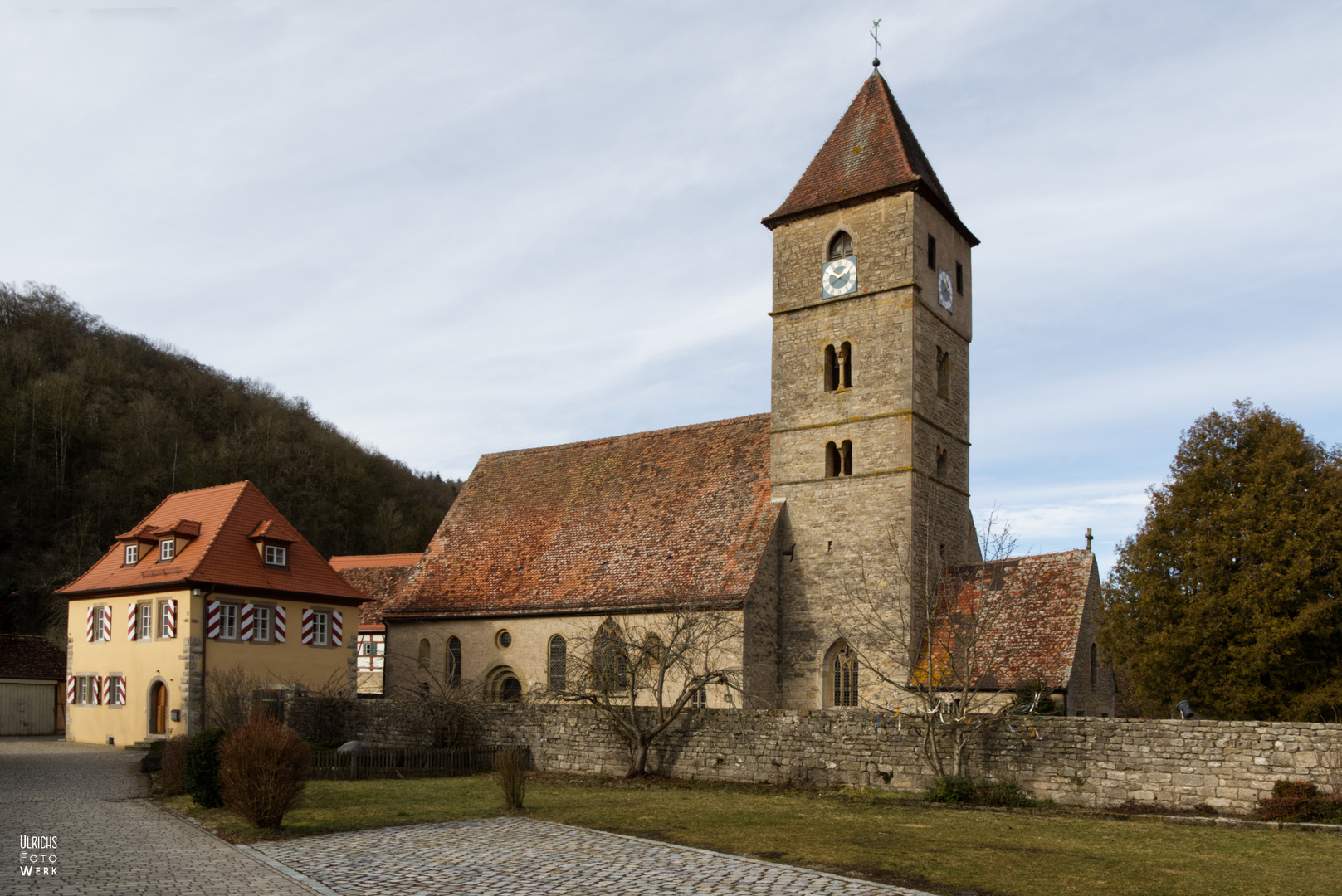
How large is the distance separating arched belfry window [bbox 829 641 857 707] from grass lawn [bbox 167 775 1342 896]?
7104mm

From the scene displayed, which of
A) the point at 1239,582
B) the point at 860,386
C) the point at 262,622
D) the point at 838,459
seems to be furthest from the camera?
the point at 262,622

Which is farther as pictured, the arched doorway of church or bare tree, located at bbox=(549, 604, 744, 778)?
the arched doorway of church

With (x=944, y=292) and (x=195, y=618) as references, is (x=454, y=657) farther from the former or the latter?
(x=944, y=292)

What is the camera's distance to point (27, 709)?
38.9m

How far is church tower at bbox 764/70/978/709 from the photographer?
90.6ft

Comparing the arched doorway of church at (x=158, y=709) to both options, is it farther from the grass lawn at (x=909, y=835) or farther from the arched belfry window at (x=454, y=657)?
the grass lawn at (x=909, y=835)

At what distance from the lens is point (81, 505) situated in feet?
179

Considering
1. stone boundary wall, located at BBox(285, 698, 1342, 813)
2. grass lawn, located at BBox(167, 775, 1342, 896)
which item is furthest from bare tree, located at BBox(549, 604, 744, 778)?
grass lawn, located at BBox(167, 775, 1342, 896)

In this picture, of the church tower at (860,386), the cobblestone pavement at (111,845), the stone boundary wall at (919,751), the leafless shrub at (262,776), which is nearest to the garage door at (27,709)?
the cobblestone pavement at (111,845)

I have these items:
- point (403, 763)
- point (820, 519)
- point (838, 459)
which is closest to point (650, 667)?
point (403, 763)

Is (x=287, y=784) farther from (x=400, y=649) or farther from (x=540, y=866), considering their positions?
(x=400, y=649)

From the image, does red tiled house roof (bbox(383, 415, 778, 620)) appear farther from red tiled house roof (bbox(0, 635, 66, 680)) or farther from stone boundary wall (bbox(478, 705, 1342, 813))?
red tiled house roof (bbox(0, 635, 66, 680))

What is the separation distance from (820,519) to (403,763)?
12.1 m

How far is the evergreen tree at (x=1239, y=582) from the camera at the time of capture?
24.2 metres
